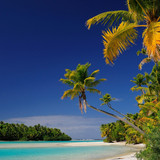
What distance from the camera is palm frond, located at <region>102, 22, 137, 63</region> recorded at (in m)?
6.94

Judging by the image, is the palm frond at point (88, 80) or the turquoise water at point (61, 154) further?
the palm frond at point (88, 80)

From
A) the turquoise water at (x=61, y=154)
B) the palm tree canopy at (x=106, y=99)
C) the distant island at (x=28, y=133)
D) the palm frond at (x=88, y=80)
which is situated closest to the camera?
the turquoise water at (x=61, y=154)

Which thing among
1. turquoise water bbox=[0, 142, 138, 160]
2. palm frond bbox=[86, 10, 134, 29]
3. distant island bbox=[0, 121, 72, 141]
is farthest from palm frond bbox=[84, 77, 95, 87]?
Answer: distant island bbox=[0, 121, 72, 141]

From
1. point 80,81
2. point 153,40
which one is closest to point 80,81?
point 80,81

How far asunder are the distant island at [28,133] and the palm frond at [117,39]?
8223 cm

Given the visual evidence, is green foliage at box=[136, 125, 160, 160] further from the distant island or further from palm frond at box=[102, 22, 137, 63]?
the distant island

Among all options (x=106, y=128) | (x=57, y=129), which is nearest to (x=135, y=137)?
(x=106, y=128)

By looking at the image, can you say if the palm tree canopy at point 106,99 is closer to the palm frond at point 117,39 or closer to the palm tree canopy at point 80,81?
the palm tree canopy at point 80,81

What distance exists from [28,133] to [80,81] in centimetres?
7677

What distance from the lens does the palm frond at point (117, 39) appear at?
6938mm

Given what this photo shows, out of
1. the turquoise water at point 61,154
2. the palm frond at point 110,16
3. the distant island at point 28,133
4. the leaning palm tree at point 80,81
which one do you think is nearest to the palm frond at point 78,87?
the leaning palm tree at point 80,81

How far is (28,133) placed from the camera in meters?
88.1

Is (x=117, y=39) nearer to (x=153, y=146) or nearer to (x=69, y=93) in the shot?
(x=153, y=146)

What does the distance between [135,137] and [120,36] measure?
34.3 m
